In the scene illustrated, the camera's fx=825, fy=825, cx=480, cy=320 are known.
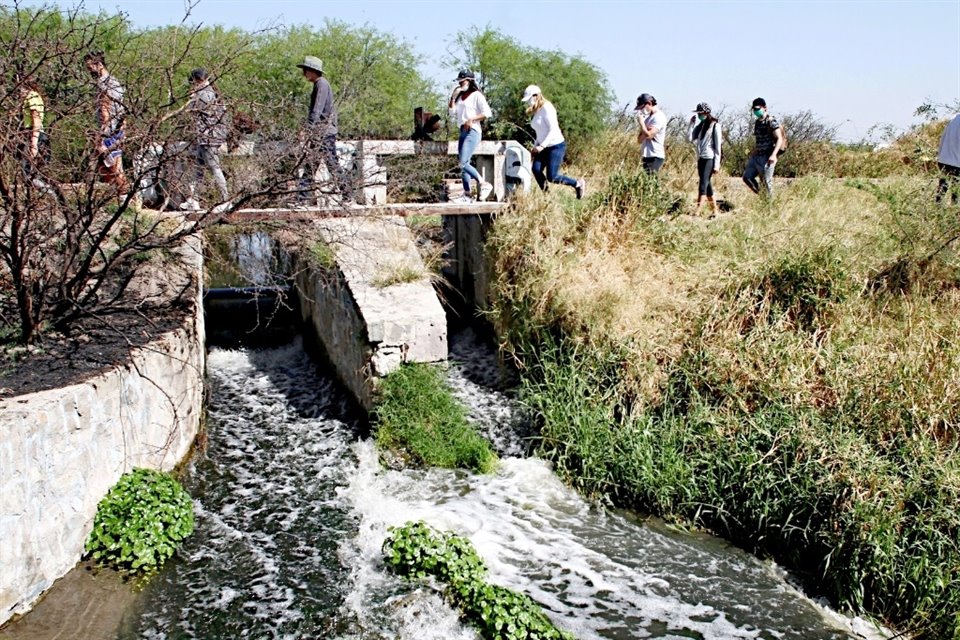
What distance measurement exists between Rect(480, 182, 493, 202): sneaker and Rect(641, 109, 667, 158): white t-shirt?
80.2 inches

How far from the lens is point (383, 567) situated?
5840mm

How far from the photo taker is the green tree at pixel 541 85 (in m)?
15.8

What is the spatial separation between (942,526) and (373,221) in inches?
248

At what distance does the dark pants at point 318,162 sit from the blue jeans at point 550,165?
2.34m

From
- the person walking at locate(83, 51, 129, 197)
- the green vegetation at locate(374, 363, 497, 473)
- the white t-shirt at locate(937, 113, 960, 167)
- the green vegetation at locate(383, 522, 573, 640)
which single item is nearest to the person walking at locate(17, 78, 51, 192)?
the person walking at locate(83, 51, 129, 197)

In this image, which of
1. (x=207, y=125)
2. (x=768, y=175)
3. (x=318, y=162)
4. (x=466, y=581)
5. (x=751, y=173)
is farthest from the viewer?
(x=751, y=173)

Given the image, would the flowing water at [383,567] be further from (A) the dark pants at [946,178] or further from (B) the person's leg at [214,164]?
(A) the dark pants at [946,178]

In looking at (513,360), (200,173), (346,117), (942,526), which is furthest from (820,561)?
(346,117)

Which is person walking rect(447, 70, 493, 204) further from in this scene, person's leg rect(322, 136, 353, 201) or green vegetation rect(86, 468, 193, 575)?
green vegetation rect(86, 468, 193, 575)

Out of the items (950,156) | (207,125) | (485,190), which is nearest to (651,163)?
(485,190)

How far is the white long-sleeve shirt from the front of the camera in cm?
962

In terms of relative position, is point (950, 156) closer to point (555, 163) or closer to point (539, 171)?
point (555, 163)

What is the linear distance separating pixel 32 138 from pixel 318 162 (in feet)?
7.91

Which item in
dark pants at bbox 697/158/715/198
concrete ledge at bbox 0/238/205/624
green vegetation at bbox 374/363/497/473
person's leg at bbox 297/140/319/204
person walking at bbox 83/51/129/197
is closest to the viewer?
concrete ledge at bbox 0/238/205/624
